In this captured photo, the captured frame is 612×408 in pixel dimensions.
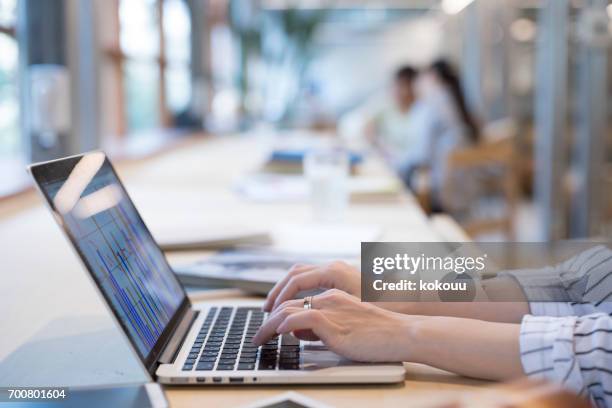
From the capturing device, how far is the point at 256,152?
3.87 meters

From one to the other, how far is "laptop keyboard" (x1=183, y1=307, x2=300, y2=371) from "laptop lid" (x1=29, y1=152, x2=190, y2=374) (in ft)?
0.13

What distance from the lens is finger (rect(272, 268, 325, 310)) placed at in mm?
897

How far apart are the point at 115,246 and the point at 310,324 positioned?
22 cm

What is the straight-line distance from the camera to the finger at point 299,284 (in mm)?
897

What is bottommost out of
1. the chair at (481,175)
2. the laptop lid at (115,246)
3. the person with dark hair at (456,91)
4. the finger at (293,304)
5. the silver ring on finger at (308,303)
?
the chair at (481,175)

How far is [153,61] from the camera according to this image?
4.38 metres

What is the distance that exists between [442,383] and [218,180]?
190 cm

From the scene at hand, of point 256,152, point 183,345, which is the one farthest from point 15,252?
point 256,152

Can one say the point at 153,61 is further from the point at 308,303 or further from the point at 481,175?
the point at 308,303

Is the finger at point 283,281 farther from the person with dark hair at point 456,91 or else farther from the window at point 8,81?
the person with dark hair at point 456,91

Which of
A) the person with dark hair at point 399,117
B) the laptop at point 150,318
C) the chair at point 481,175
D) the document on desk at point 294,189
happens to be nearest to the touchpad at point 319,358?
the laptop at point 150,318

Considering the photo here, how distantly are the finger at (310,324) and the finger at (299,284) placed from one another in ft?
0.37

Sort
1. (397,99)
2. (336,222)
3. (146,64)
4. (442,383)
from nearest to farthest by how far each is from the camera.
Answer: (442,383) → (336,222) → (146,64) → (397,99)

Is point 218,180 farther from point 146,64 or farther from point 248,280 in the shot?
point 146,64
